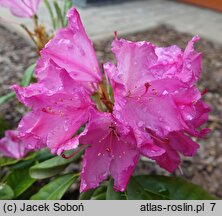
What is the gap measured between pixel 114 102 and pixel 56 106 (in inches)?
4.6

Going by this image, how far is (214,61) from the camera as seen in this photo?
3.25 meters

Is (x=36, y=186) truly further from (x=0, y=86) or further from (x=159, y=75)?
(x=0, y=86)

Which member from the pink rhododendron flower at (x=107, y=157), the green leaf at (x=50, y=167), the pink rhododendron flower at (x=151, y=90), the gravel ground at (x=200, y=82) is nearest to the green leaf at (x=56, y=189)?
the green leaf at (x=50, y=167)

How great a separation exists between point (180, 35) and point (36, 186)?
2470 mm

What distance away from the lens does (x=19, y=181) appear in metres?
1.47

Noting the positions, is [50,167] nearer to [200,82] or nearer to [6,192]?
[6,192]

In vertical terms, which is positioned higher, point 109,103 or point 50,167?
point 109,103

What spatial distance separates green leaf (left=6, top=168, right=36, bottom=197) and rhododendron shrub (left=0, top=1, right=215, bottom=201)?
57 centimetres

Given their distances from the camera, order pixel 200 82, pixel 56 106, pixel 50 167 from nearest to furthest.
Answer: pixel 56 106
pixel 50 167
pixel 200 82

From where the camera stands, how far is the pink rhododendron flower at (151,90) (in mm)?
811

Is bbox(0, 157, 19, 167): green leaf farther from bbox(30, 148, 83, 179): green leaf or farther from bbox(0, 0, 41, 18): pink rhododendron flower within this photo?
bbox(0, 0, 41, 18): pink rhododendron flower

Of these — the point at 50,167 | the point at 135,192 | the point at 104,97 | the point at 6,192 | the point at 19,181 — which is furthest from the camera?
the point at 19,181

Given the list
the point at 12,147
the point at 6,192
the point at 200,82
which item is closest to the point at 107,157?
the point at 6,192

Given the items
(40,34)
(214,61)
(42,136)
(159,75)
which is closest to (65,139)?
(42,136)
